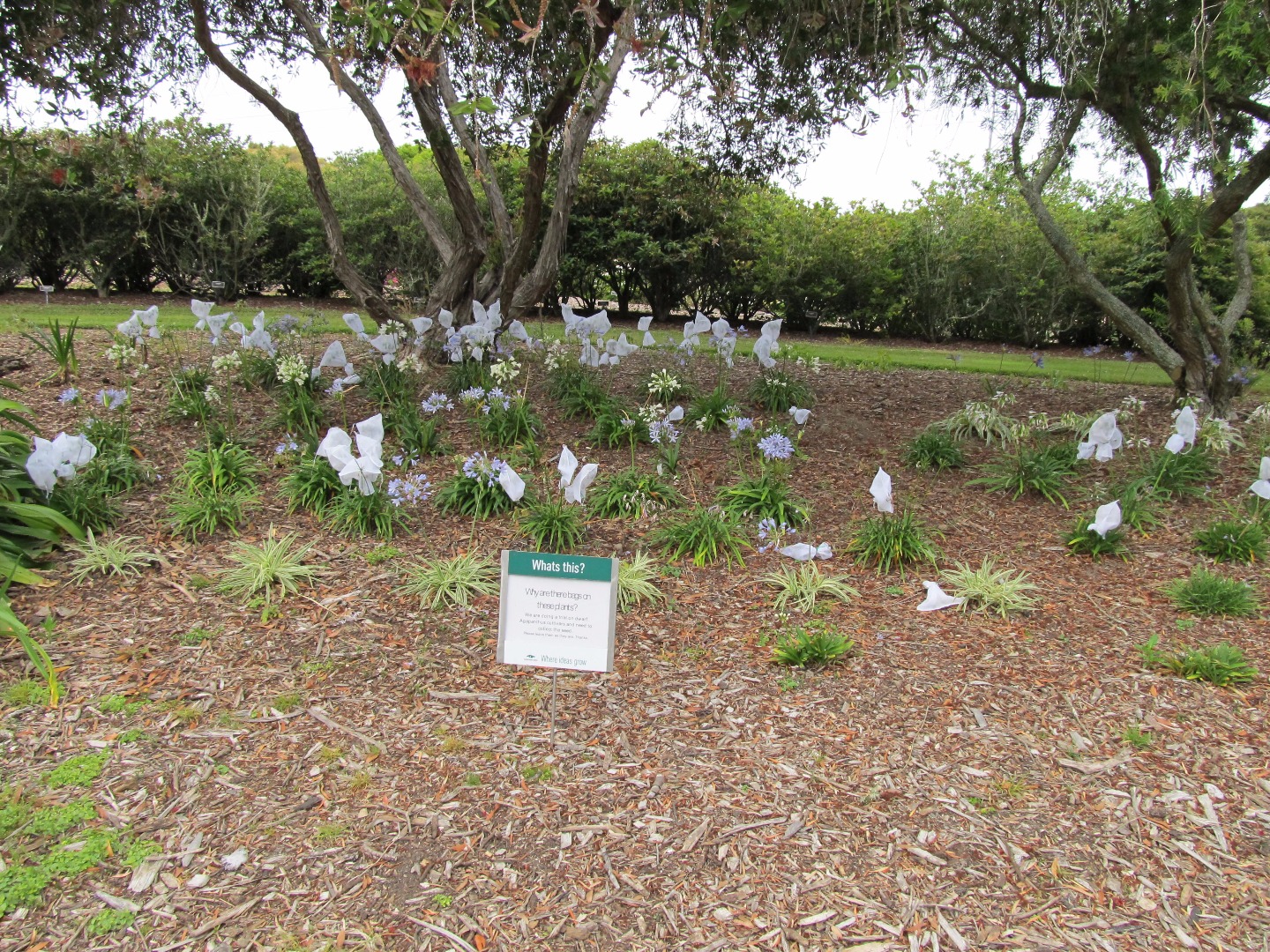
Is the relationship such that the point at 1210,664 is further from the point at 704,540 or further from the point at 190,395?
the point at 190,395

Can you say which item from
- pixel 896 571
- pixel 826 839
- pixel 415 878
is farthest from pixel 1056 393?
pixel 415 878

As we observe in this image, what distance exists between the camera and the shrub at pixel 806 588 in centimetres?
352

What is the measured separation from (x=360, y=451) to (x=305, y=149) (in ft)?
10.8

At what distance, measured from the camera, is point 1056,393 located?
7.03 metres

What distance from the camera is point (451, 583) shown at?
3.54m

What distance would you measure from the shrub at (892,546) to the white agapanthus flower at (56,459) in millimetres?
3646

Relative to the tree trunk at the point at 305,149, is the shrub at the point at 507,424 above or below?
Result: below

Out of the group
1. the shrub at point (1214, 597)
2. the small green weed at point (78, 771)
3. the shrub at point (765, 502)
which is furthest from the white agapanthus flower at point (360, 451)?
the shrub at point (1214, 597)

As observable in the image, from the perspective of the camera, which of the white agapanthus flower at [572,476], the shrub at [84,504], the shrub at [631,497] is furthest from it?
the shrub at [631,497]

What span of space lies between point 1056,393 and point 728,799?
5.89 metres

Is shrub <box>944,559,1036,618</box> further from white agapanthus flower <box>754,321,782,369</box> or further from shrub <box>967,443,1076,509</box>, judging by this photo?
white agapanthus flower <box>754,321,782,369</box>

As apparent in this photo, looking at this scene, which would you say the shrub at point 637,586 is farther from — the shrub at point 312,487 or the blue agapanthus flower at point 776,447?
the shrub at point 312,487

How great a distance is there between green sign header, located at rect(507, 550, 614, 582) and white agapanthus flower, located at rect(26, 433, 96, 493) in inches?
99.1

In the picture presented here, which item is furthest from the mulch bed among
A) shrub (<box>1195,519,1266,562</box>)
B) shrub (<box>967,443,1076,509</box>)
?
shrub (<box>967,443,1076,509</box>)
